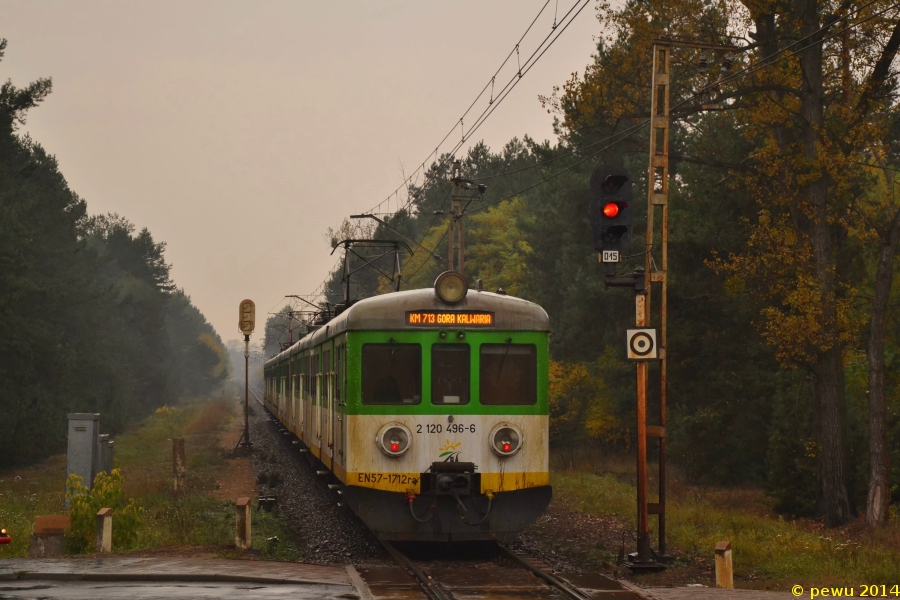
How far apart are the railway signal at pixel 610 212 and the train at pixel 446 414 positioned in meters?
1.40

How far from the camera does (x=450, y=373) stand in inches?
488

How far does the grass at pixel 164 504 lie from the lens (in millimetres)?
12906

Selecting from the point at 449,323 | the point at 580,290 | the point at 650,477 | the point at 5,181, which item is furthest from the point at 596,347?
the point at 449,323

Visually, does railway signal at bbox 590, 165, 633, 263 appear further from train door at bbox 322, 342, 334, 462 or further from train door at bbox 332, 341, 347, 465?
train door at bbox 322, 342, 334, 462

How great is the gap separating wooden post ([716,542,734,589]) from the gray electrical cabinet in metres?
8.72

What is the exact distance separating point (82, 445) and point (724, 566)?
8.96 metres

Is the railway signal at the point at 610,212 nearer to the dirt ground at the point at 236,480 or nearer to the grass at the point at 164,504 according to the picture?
the grass at the point at 164,504

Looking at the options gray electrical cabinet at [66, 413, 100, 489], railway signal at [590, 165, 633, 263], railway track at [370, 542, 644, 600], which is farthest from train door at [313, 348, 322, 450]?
railway signal at [590, 165, 633, 263]

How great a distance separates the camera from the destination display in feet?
40.9

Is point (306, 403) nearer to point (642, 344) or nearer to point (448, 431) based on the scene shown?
point (448, 431)

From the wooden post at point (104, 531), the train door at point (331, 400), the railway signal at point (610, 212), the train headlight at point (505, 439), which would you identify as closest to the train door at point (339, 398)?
the train door at point (331, 400)

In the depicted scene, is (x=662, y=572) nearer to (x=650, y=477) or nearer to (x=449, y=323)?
(x=449, y=323)

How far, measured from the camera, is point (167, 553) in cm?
1195

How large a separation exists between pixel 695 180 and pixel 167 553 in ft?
63.2
